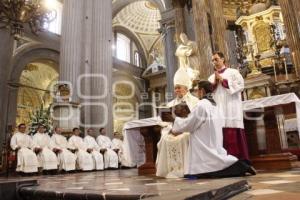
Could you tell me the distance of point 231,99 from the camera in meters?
3.89

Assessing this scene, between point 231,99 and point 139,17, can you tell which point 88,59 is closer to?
point 231,99

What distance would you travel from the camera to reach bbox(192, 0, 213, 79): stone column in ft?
27.7

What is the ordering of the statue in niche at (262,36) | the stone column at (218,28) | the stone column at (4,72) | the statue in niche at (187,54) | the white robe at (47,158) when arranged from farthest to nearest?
the stone column at (4,72), the statue in niche at (262,36), the stone column at (218,28), the statue in niche at (187,54), the white robe at (47,158)

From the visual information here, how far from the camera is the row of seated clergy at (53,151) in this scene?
704 cm

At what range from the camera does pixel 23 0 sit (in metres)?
6.32

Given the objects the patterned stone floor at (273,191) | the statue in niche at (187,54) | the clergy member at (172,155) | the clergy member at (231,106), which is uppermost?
the statue in niche at (187,54)

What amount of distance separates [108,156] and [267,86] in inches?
228

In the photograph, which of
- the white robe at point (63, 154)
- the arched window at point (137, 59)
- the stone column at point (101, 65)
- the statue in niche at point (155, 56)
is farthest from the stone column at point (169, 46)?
the arched window at point (137, 59)

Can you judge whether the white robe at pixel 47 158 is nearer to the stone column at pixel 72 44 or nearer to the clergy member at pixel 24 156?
the clergy member at pixel 24 156

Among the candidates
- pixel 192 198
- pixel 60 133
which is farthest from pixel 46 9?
pixel 192 198

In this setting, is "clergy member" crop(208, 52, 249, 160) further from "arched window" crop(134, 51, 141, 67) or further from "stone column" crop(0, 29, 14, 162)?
"arched window" crop(134, 51, 141, 67)

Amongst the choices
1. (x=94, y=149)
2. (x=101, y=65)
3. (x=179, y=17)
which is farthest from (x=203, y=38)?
(x=94, y=149)

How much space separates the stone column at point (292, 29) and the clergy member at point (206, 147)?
600 centimetres

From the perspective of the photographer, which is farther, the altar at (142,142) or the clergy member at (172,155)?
the altar at (142,142)
